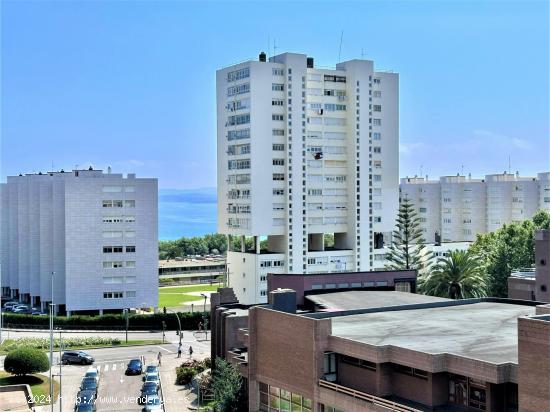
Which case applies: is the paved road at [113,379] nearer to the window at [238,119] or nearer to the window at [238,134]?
the window at [238,134]

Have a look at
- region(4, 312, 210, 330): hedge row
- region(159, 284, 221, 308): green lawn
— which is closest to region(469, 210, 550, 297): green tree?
region(4, 312, 210, 330): hedge row

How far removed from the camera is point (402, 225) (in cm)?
9088

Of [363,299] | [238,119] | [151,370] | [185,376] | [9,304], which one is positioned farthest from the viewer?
[9,304]

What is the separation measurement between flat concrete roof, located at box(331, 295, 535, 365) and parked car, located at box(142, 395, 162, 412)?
15230mm

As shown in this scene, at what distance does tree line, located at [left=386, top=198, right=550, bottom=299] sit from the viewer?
63969mm

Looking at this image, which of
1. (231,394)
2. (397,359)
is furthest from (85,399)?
(397,359)

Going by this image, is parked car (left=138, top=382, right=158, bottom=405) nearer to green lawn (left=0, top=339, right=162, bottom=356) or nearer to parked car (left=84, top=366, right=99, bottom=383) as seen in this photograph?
parked car (left=84, top=366, right=99, bottom=383)

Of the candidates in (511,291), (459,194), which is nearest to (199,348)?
(511,291)

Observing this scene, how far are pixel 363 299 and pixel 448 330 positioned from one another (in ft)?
51.2

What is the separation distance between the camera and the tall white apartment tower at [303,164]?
3366 inches

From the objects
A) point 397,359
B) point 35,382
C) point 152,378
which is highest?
point 397,359

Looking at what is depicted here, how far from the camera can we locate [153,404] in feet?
156

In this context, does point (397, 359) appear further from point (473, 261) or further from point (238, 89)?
point (238, 89)

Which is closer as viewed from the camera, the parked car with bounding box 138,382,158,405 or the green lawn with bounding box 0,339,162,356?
the parked car with bounding box 138,382,158,405
